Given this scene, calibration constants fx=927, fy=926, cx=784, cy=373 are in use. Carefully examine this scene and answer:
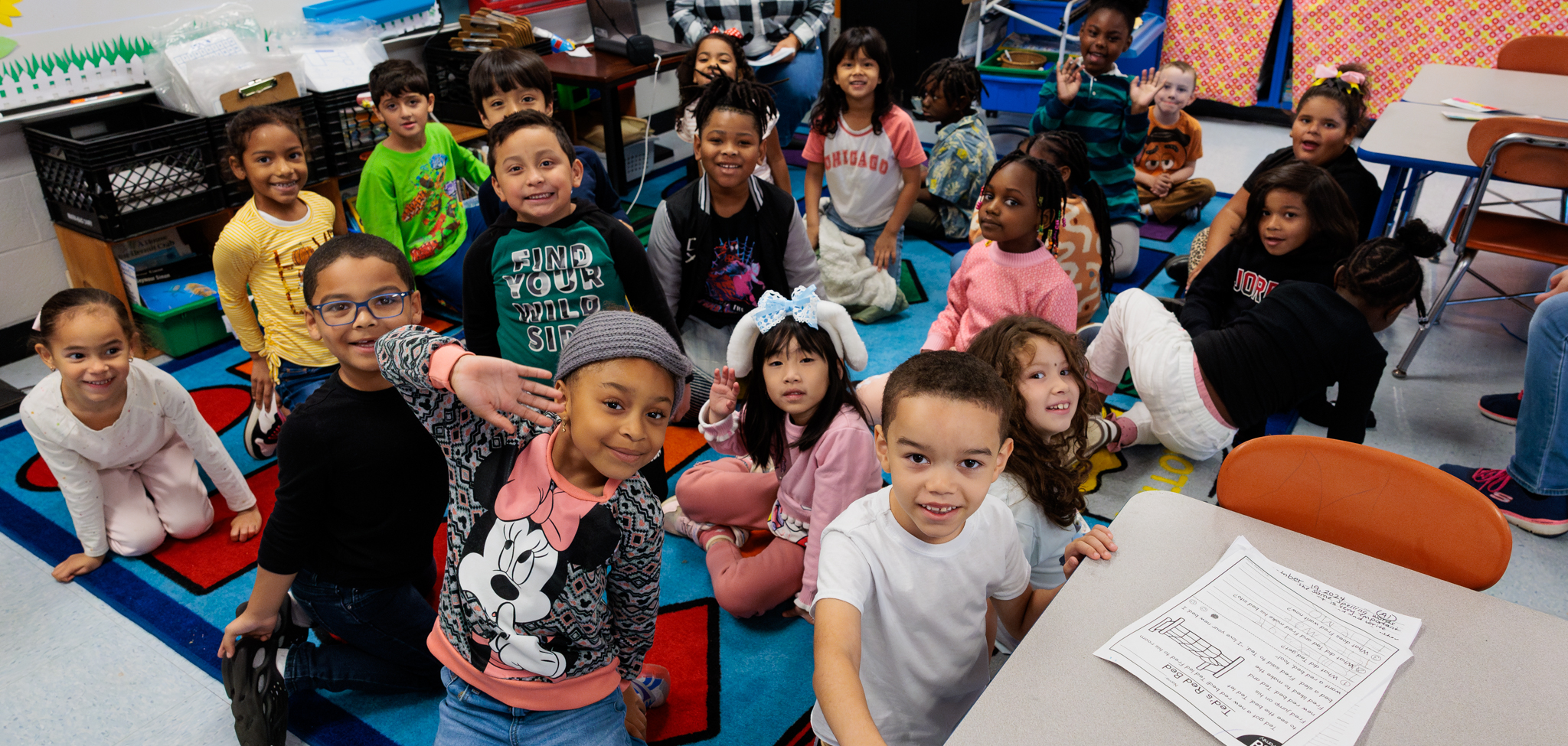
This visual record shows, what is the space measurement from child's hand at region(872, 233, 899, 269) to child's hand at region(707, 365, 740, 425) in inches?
60.0

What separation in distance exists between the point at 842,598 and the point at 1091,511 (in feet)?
4.64

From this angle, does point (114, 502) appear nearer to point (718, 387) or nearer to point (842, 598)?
point (718, 387)

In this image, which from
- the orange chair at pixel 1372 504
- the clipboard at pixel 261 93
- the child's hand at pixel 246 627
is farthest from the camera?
the clipboard at pixel 261 93

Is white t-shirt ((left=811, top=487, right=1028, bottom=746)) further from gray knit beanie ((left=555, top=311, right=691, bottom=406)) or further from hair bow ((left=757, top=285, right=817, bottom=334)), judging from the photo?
hair bow ((left=757, top=285, right=817, bottom=334))

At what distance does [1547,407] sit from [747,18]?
329 centimetres

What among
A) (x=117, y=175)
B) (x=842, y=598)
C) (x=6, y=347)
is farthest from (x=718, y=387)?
(x=6, y=347)

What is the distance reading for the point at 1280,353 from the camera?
6.87ft

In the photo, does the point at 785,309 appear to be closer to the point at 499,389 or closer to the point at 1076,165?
the point at 499,389

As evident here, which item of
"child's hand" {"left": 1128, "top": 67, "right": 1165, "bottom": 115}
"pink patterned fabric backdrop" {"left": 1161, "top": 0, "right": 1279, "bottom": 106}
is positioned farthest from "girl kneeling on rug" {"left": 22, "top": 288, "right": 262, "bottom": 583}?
"pink patterned fabric backdrop" {"left": 1161, "top": 0, "right": 1279, "bottom": 106}

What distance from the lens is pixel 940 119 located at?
12.8ft

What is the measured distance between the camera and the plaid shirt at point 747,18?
4.20 m

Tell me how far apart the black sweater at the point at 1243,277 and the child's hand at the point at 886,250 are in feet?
3.41

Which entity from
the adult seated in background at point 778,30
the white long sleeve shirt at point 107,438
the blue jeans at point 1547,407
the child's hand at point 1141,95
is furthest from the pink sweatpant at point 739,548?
the adult seated in background at point 778,30

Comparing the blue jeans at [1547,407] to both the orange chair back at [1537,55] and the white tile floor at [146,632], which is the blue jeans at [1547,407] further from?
the orange chair back at [1537,55]
